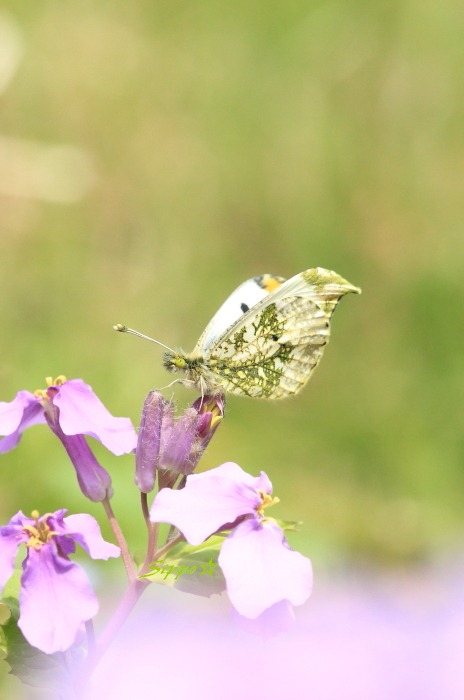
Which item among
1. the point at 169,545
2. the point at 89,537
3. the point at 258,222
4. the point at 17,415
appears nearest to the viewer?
the point at 89,537

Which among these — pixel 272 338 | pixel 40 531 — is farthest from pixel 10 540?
pixel 272 338

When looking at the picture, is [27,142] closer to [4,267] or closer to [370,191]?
[4,267]

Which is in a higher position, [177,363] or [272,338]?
[272,338]

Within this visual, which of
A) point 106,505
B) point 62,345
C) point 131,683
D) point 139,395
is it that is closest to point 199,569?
point 106,505

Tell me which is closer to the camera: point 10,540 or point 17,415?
point 10,540

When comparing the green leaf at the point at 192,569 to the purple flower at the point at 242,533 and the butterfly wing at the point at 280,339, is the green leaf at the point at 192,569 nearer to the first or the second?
the purple flower at the point at 242,533

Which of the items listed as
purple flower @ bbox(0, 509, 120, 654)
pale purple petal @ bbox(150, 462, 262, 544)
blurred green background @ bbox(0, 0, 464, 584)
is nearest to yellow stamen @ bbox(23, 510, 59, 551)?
purple flower @ bbox(0, 509, 120, 654)

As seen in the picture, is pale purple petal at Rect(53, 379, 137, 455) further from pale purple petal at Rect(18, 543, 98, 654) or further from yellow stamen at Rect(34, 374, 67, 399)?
pale purple petal at Rect(18, 543, 98, 654)

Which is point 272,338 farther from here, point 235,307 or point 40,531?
point 40,531
